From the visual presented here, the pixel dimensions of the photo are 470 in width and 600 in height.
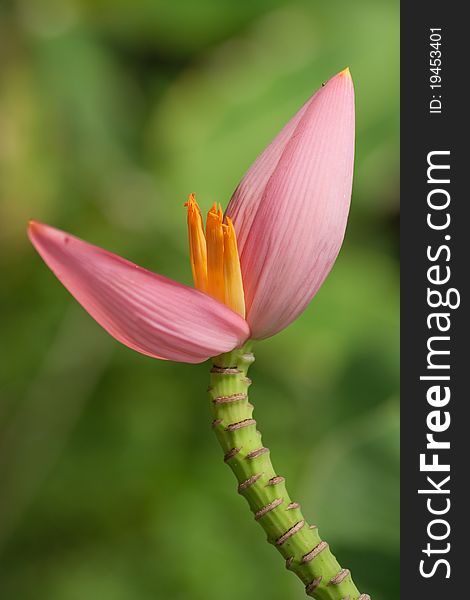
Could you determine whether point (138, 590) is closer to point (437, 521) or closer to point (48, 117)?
point (48, 117)

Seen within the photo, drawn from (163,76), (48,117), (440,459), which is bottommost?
(440,459)

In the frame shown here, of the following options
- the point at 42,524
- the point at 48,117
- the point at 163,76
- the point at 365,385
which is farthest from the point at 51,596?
the point at 163,76

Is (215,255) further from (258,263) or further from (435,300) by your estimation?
(435,300)

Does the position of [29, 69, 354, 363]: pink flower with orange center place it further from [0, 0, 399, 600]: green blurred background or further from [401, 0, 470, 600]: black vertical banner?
[0, 0, 399, 600]: green blurred background

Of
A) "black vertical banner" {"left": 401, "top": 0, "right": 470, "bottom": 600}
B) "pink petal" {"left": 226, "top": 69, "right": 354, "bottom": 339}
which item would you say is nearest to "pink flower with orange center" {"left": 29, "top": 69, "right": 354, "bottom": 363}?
"pink petal" {"left": 226, "top": 69, "right": 354, "bottom": 339}

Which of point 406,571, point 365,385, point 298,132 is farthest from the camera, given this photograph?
point 365,385

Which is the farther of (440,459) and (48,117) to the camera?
(48,117)
